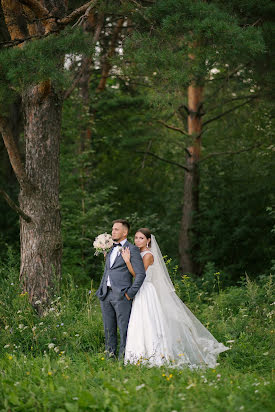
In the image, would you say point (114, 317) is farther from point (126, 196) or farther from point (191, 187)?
point (126, 196)

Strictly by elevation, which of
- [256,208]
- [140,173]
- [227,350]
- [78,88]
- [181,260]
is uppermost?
[78,88]

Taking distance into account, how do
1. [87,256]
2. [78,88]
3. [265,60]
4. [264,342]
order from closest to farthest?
[264,342]
[265,60]
[87,256]
[78,88]

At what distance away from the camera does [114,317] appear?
604 centimetres

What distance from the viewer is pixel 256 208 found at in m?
13.3

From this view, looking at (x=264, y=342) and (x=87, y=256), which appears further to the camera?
(x=87, y=256)

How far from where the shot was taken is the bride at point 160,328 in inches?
223

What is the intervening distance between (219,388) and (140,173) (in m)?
12.6

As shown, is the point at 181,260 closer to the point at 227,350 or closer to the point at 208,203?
the point at 208,203

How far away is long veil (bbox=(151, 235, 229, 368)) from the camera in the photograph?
5.83 metres

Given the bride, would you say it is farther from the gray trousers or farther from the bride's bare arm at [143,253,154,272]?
the gray trousers

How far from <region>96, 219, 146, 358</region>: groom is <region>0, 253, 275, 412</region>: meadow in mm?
335

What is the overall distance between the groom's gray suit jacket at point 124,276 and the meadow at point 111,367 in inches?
29.4

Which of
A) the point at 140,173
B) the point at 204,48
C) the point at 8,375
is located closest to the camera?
the point at 8,375

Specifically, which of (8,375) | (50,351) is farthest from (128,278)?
(8,375)
